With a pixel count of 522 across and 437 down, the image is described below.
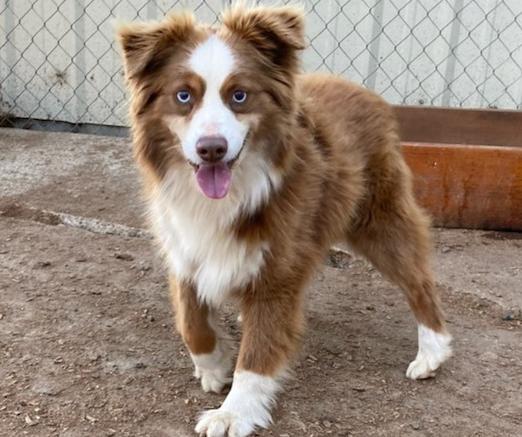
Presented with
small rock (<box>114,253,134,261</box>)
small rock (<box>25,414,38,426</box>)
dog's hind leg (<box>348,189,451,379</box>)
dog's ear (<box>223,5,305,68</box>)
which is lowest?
small rock (<box>25,414,38,426</box>)

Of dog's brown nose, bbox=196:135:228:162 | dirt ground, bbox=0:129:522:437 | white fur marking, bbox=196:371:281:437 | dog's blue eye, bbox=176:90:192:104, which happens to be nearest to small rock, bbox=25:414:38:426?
dirt ground, bbox=0:129:522:437

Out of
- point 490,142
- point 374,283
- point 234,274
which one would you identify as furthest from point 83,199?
point 490,142

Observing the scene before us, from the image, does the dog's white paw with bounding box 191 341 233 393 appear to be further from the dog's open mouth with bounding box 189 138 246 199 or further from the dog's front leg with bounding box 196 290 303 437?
the dog's open mouth with bounding box 189 138 246 199

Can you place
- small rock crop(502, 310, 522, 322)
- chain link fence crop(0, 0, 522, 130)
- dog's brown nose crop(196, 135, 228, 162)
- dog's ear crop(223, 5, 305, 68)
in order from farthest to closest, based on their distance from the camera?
chain link fence crop(0, 0, 522, 130)
small rock crop(502, 310, 522, 322)
dog's ear crop(223, 5, 305, 68)
dog's brown nose crop(196, 135, 228, 162)

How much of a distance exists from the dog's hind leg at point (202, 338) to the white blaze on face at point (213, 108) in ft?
2.19

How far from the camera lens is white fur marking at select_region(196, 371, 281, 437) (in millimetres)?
3037

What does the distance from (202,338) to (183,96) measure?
958 mm

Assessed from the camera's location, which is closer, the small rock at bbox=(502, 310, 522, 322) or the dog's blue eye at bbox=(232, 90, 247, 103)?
the dog's blue eye at bbox=(232, 90, 247, 103)

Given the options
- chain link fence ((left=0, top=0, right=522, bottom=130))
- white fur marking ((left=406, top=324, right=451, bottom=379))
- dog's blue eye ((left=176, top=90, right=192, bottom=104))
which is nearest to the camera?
dog's blue eye ((left=176, top=90, right=192, bottom=104))

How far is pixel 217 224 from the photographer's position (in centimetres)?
308

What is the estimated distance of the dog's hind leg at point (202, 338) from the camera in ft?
10.6

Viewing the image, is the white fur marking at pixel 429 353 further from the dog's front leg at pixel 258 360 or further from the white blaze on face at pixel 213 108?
the white blaze on face at pixel 213 108

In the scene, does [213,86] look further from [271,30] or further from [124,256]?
[124,256]

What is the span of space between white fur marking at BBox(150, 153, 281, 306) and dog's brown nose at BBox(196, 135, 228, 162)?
0.74ft
